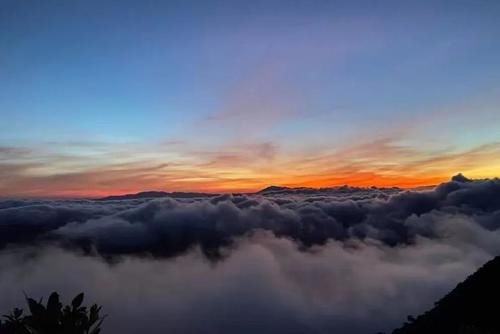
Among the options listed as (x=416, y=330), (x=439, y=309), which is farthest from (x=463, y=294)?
(x=416, y=330)

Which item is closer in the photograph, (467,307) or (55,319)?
(55,319)

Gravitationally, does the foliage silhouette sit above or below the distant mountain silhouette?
above

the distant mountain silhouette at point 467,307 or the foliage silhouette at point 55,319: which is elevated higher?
the foliage silhouette at point 55,319

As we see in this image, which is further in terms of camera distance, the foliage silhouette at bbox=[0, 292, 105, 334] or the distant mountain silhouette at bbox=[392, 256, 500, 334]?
the distant mountain silhouette at bbox=[392, 256, 500, 334]

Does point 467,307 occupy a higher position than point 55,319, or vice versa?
point 55,319

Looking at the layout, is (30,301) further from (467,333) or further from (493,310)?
(493,310)
